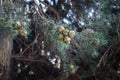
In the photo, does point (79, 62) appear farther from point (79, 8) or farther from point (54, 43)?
point (54, 43)

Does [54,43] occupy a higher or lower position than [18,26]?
lower

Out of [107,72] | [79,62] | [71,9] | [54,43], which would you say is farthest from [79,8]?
[54,43]

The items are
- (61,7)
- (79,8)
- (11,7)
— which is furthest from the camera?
(61,7)

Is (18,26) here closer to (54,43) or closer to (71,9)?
(54,43)

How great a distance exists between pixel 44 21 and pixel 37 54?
882mm

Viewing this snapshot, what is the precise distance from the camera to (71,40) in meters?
2.12

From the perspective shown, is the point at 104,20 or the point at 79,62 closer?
the point at 104,20

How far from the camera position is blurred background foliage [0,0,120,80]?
199 centimetres

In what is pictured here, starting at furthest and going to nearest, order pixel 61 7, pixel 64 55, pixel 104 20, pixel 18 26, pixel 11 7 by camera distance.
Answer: pixel 61 7 → pixel 104 20 → pixel 64 55 → pixel 11 7 → pixel 18 26

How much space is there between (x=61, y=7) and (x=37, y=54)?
0.50 m

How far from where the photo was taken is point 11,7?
71.1 inches

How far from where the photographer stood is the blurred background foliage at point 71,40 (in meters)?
1.99

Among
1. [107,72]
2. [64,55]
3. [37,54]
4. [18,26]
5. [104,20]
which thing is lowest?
[107,72]

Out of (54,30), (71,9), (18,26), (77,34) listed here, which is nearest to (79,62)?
(71,9)
